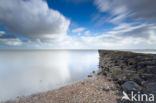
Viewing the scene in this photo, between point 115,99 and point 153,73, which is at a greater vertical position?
point 153,73

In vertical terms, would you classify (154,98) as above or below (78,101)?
above

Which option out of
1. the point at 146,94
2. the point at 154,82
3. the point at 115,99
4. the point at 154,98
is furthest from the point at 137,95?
the point at 154,82

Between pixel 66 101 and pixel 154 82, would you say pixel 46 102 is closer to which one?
pixel 66 101

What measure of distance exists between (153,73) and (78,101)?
4886mm

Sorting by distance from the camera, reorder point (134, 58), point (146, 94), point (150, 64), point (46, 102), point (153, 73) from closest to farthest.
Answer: point (146, 94), point (46, 102), point (153, 73), point (150, 64), point (134, 58)

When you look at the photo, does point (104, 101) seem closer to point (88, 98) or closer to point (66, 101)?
point (88, 98)

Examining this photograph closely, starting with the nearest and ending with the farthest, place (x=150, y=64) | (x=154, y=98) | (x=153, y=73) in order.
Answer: (x=154, y=98) → (x=153, y=73) → (x=150, y=64)

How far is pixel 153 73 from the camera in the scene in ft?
14.0

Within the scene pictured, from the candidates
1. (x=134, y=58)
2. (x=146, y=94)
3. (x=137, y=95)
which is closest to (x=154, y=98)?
(x=146, y=94)

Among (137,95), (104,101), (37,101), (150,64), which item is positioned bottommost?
(37,101)

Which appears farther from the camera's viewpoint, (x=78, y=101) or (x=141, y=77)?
(x=141, y=77)

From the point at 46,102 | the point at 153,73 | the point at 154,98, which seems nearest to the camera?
the point at 154,98

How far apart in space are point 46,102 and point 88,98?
7.37ft

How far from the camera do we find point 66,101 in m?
3.59
